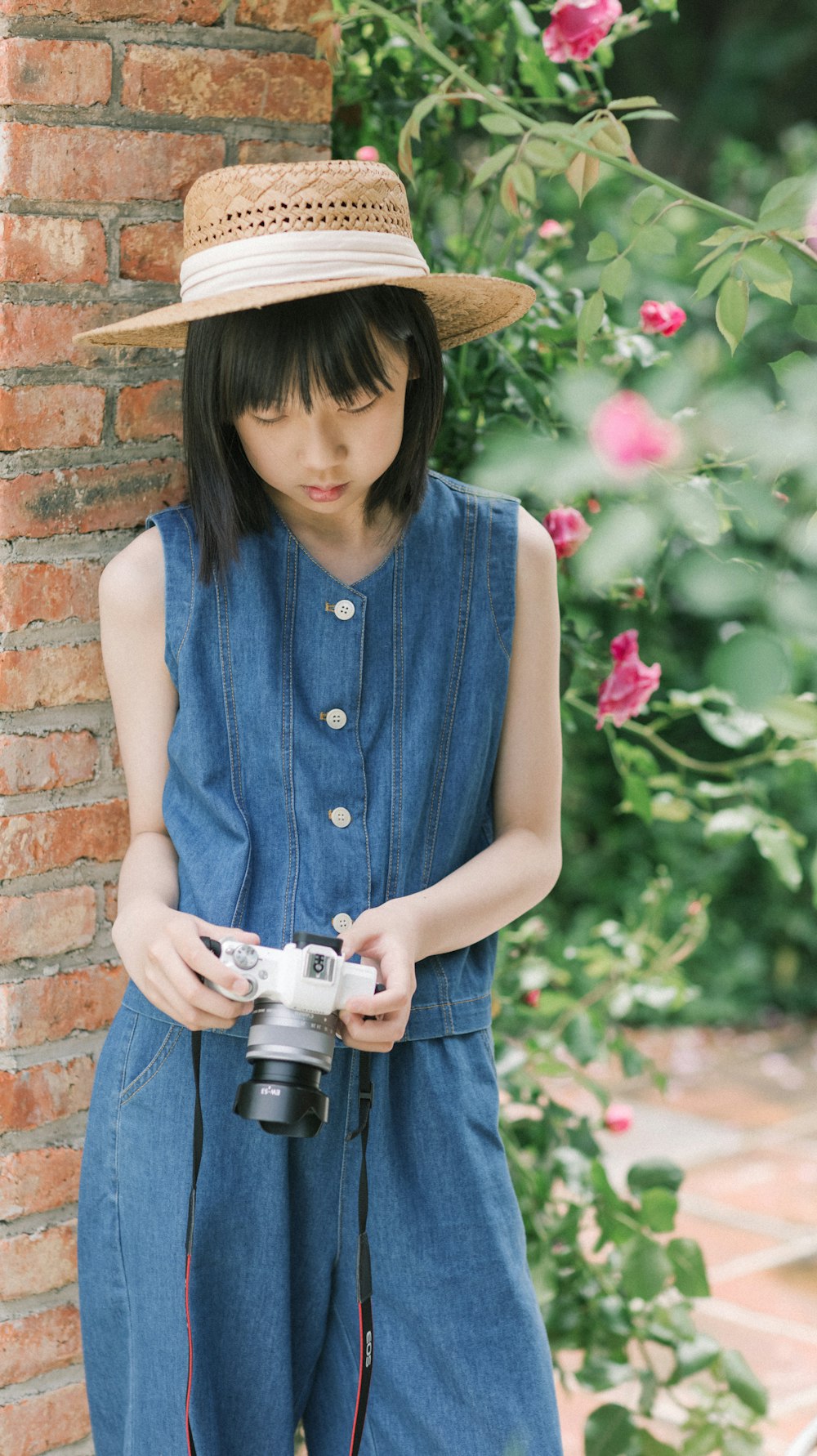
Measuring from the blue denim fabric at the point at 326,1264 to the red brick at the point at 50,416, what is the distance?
64 cm

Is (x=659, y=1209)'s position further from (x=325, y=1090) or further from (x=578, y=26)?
(x=578, y=26)

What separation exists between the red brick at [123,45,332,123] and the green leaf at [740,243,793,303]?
0.77 meters

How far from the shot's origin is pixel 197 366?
1454 mm

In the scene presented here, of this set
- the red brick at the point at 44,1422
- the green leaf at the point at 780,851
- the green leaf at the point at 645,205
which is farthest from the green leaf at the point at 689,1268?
the green leaf at the point at 645,205

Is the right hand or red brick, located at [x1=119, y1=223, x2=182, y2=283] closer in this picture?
the right hand

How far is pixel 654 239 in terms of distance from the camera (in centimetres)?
140

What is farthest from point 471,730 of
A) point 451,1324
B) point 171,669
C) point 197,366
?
point 451,1324

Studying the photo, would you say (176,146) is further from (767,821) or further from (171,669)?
(767,821)

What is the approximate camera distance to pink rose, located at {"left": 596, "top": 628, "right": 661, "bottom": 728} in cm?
203

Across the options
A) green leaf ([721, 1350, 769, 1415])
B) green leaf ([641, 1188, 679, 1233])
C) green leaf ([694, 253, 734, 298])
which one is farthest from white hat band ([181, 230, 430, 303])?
green leaf ([721, 1350, 769, 1415])

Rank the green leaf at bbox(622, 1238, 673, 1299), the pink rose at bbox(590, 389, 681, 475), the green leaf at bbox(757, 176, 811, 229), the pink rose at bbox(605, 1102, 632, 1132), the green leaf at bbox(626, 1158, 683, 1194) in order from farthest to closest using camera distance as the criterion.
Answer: the pink rose at bbox(605, 1102, 632, 1132)
the green leaf at bbox(626, 1158, 683, 1194)
the green leaf at bbox(622, 1238, 673, 1299)
the green leaf at bbox(757, 176, 811, 229)
the pink rose at bbox(590, 389, 681, 475)

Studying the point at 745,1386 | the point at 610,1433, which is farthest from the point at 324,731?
the point at 745,1386

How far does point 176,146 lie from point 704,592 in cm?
123

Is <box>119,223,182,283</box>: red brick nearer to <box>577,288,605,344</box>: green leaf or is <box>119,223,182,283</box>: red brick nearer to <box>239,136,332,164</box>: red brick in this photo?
<box>239,136,332,164</box>: red brick
